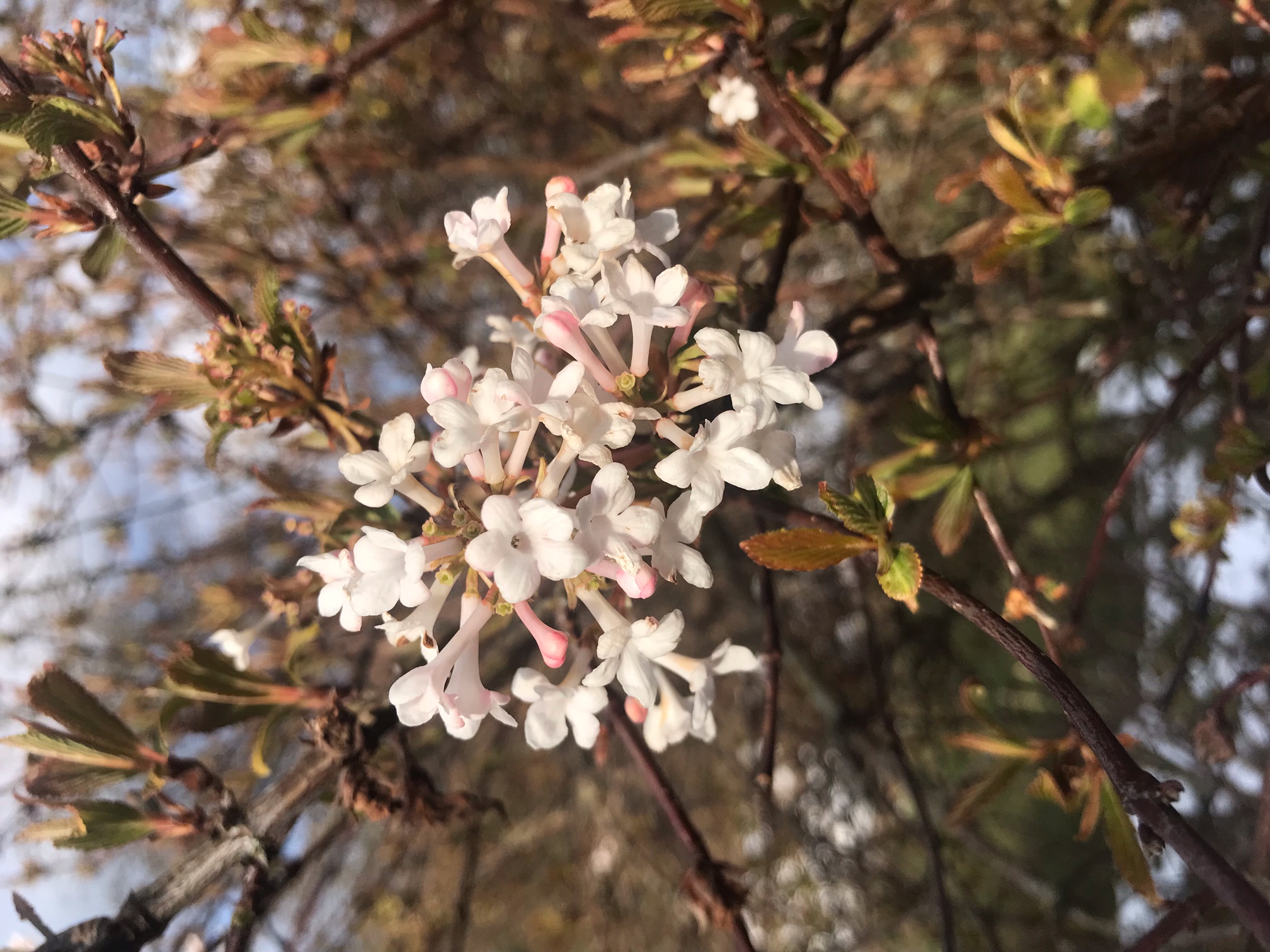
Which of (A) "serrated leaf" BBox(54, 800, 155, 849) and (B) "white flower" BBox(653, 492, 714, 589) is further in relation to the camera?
(A) "serrated leaf" BBox(54, 800, 155, 849)

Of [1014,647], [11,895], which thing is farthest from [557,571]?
[11,895]

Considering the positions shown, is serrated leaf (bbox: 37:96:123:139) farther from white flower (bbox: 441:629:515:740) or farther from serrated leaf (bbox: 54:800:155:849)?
serrated leaf (bbox: 54:800:155:849)

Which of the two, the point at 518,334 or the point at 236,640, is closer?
the point at 518,334

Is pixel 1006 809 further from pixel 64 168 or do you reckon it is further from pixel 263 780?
pixel 64 168

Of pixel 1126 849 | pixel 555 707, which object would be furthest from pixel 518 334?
pixel 1126 849

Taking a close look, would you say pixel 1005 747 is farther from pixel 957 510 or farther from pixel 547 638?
pixel 547 638

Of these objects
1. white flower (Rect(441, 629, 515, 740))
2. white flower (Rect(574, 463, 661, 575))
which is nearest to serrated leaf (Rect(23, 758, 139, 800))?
white flower (Rect(441, 629, 515, 740))
